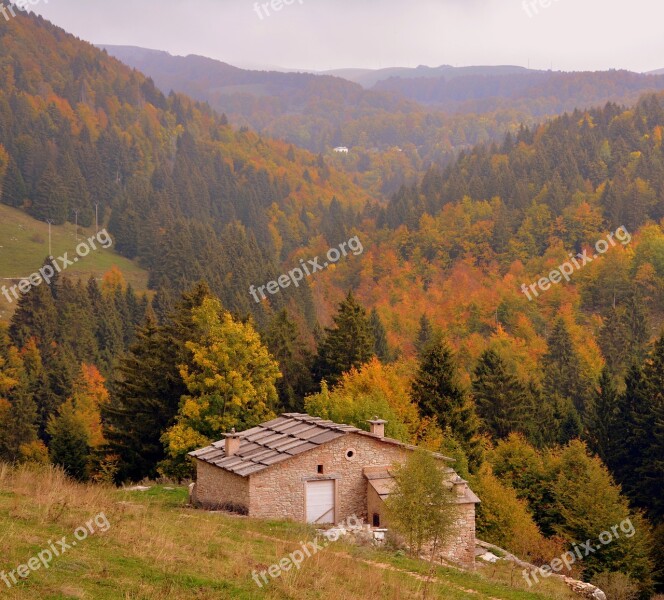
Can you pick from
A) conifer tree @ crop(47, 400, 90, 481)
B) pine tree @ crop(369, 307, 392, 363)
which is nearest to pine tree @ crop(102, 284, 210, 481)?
conifer tree @ crop(47, 400, 90, 481)

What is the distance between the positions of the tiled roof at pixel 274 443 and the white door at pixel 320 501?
1217 mm

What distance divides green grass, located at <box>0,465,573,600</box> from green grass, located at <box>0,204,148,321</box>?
301ft

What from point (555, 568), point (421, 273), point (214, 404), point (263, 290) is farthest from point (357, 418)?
point (421, 273)

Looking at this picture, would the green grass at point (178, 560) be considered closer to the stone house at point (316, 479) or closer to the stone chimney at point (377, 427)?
the stone house at point (316, 479)

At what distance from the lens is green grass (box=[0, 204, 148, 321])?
118 metres

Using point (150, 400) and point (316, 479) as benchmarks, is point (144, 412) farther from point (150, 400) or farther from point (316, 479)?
point (316, 479)

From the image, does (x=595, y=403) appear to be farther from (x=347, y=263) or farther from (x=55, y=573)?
(x=347, y=263)

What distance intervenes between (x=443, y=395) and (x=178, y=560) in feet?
96.9

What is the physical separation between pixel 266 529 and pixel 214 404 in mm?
17166

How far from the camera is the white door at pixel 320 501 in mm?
28062

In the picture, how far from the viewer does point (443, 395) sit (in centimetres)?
4525

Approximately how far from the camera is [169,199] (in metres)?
188

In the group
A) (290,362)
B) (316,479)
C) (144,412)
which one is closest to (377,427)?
(316,479)

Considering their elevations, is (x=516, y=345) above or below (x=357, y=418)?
below
